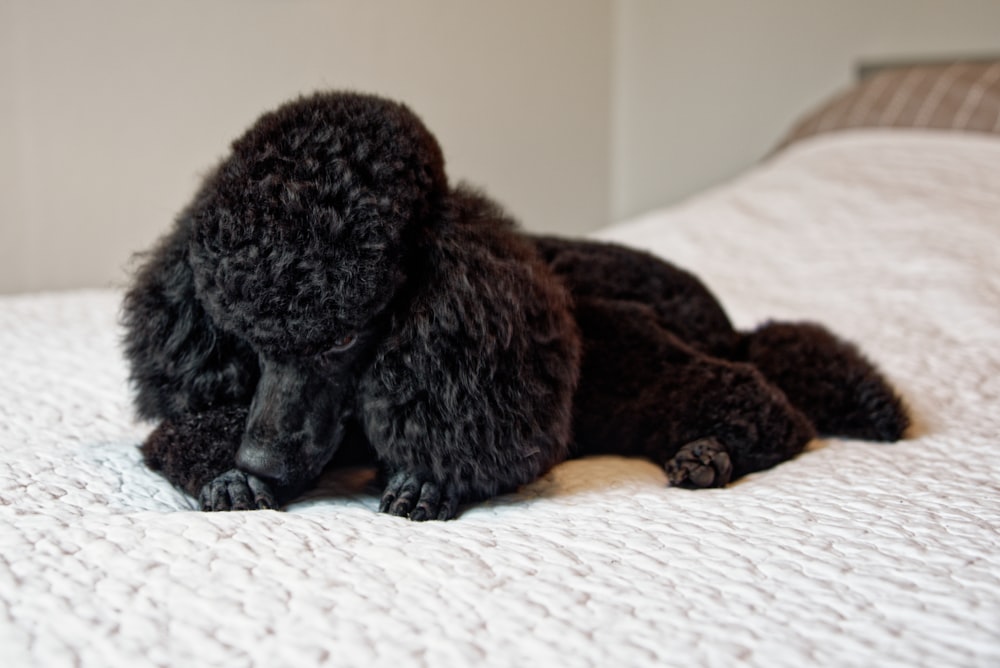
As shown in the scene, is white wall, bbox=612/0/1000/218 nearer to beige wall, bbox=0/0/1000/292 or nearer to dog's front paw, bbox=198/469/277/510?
beige wall, bbox=0/0/1000/292

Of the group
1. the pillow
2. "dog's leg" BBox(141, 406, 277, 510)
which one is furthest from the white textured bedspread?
the pillow

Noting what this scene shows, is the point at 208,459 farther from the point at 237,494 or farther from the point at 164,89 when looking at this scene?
the point at 164,89

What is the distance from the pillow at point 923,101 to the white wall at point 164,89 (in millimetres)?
1071

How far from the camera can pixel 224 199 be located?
901 mm

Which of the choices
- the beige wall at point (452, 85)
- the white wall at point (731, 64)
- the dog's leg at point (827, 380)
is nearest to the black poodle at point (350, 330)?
the dog's leg at point (827, 380)

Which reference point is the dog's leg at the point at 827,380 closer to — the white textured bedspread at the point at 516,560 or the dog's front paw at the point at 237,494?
the white textured bedspread at the point at 516,560

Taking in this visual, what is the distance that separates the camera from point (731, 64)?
342 centimetres

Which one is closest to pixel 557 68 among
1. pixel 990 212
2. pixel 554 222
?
pixel 554 222

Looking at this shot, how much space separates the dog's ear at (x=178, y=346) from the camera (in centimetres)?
100

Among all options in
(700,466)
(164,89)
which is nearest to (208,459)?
(700,466)

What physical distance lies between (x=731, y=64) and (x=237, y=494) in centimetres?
293

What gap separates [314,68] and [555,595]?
2.13 metres

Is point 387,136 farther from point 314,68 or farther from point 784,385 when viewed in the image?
point 314,68

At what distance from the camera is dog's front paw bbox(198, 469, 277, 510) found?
0.93m
